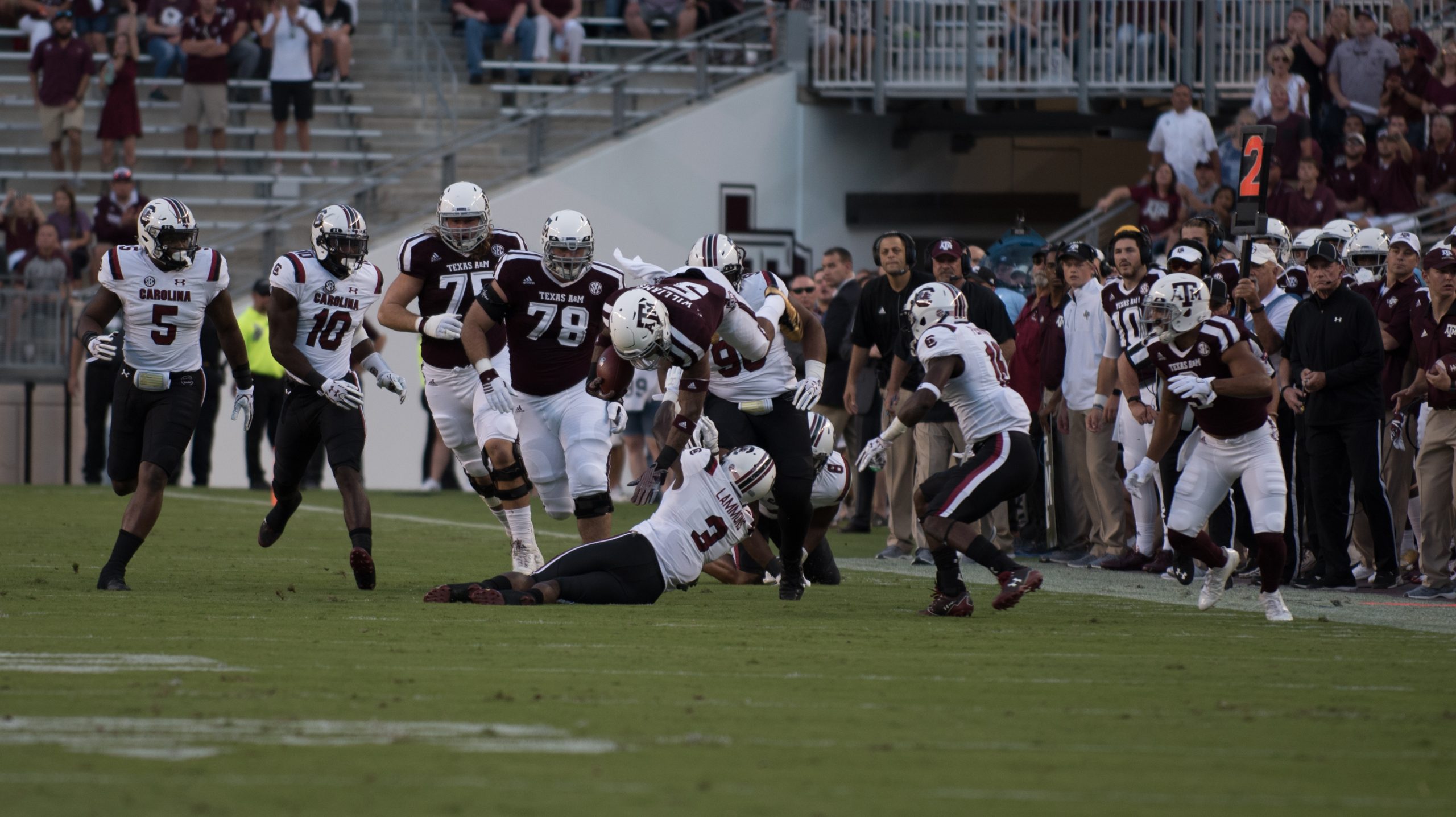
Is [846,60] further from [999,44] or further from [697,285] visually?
[697,285]

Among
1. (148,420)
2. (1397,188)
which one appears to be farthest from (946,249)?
(1397,188)

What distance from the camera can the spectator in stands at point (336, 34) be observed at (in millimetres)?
21859

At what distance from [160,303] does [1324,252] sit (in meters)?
6.24

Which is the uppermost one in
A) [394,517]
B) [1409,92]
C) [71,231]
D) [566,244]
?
[1409,92]

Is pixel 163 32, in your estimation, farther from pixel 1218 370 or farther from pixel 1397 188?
pixel 1218 370

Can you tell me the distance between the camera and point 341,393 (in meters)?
9.19

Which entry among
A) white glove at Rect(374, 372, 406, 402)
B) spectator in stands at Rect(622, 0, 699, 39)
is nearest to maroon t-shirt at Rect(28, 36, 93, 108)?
spectator in stands at Rect(622, 0, 699, 39)

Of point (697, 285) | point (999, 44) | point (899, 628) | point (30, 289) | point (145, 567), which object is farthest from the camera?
point (999, 44)

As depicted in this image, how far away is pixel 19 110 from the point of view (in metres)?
21.7

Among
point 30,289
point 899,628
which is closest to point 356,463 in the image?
point 899,628

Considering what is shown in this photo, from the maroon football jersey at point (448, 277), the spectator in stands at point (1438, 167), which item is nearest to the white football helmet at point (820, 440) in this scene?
the maroon football jersey at point (448, 277)

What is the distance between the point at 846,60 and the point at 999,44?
5.82 ft

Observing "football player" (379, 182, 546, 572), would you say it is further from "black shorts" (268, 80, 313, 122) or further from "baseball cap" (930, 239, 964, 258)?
"black shorts" (268, 80, 313, 122)

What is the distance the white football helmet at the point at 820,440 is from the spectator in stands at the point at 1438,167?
772 cm
